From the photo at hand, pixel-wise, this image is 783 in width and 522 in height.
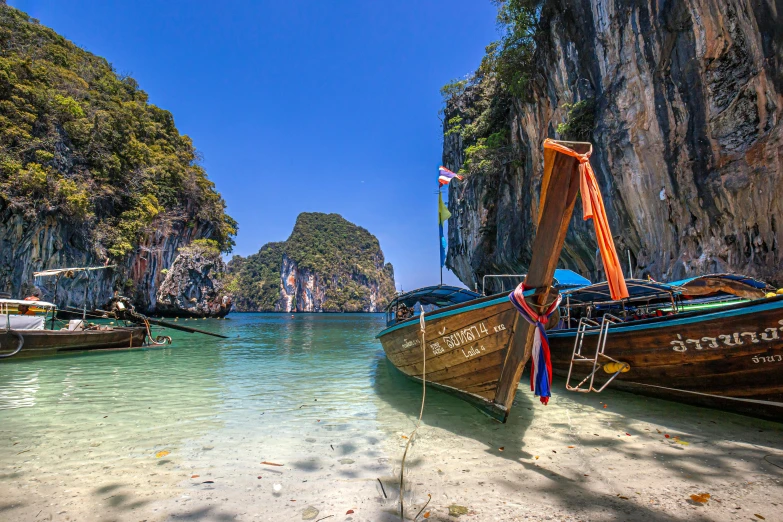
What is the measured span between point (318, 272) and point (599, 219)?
319 ft

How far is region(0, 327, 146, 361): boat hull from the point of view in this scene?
30.6ft

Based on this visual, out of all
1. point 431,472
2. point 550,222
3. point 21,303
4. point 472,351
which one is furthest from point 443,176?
point 21,303

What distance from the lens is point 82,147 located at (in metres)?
24.0

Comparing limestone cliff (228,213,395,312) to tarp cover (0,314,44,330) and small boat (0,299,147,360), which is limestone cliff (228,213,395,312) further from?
tarp cover (0,314,44,330)

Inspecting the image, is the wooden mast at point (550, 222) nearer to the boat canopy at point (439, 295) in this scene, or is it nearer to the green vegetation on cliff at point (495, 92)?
the boat canopy at point (439, 295)

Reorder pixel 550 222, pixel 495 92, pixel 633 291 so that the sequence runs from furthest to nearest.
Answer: pixel 495 92 → pixel 633 291 → pixel 550 222

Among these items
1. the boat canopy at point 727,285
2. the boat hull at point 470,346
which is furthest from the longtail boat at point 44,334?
the boat canopy at point 727,285

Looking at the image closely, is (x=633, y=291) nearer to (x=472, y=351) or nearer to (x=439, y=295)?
(x=439, y=295)

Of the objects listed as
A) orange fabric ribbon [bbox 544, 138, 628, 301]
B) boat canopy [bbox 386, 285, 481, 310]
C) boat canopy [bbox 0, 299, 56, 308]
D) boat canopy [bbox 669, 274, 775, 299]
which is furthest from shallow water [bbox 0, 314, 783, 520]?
boat canopy [bbox 0, 299, 56, 308]

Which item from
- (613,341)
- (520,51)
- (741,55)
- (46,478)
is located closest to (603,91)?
(741,55)

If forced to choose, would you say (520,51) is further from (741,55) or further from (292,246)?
(292,246)

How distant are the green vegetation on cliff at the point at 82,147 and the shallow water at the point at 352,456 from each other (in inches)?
786

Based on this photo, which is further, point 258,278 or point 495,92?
point 258,278

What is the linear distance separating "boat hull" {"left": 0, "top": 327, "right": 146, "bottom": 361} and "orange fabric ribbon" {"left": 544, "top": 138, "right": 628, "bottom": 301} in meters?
12.9
